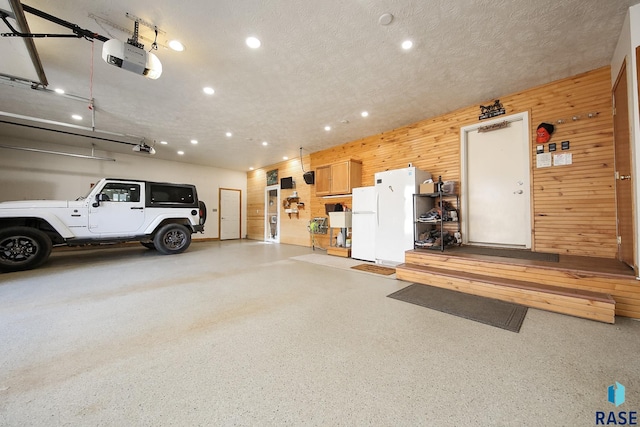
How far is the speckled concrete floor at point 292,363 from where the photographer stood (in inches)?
43.0

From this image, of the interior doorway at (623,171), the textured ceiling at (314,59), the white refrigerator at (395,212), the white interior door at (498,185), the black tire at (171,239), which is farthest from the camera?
the black tire at (171,239)

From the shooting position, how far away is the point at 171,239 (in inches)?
222

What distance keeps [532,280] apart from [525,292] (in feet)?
0.90

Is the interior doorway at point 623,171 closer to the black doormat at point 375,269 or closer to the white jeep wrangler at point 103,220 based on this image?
the black doormat at point 375,269

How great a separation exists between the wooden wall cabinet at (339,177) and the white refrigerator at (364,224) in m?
0.63

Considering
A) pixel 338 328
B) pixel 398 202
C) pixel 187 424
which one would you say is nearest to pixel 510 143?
pixel 398 202

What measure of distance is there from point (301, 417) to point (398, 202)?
12.2 feet

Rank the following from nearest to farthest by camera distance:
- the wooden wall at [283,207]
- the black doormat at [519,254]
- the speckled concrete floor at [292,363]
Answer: the speckled concrete floor at [292,363] < the black doormat at [519,254] < the wooden wall at [283,207]

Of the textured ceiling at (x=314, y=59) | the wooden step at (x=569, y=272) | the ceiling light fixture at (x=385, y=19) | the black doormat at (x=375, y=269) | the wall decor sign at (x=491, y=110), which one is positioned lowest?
the black doormat at (x=375, y=269)

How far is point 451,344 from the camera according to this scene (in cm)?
169

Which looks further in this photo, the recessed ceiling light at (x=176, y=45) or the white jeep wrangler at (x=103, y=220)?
the white jeep wrangler at (x=103, y=220)

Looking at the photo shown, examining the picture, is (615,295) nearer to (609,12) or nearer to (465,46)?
(609,12)

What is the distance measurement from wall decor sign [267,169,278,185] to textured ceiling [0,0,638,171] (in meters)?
3.56

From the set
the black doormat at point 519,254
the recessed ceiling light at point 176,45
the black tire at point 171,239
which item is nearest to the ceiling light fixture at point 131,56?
the recessed ceiling light at point 176,45
